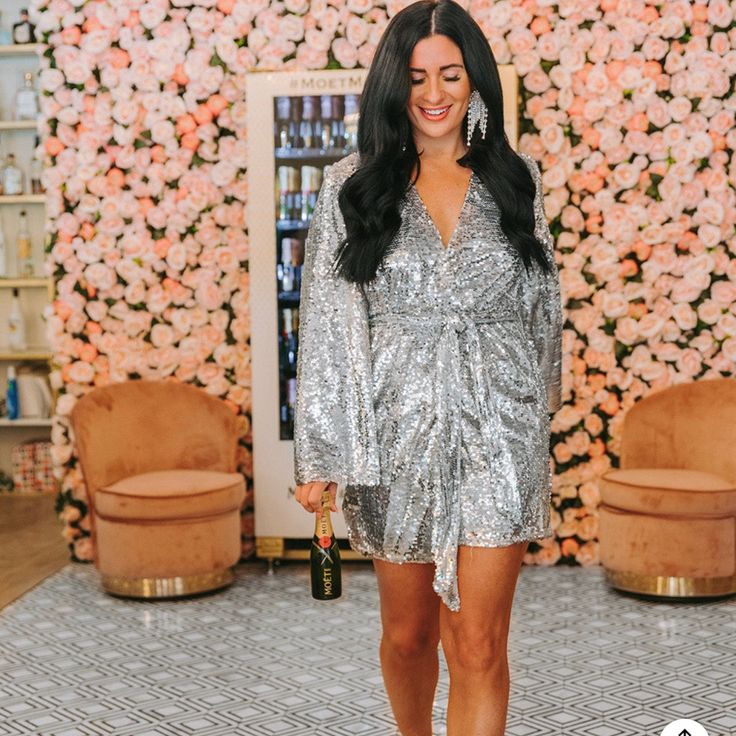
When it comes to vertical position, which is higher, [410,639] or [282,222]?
[282,222]

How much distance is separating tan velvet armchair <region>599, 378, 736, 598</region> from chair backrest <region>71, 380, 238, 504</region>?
168 centimetres

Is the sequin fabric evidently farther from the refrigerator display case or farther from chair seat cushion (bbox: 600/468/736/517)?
the refrigerator display case

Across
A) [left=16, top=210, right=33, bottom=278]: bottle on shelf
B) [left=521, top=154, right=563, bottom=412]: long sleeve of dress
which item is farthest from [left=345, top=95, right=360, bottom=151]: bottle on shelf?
[left=16, top=210, right=33, bottom=278]: bottle on shelf

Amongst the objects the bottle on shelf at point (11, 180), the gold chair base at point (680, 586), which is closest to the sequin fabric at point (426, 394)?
the gold chair base at point (680, 586)

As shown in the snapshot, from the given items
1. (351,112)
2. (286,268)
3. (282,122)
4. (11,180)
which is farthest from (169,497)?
(11,180)

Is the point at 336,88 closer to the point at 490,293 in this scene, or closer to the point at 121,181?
the point at 121,181

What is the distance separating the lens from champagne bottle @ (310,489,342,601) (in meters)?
2.19

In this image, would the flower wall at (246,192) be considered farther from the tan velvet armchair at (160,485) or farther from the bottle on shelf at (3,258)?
the bottle on shelf at (3,258)

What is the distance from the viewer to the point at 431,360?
220cm

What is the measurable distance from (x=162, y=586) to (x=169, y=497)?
0.39m

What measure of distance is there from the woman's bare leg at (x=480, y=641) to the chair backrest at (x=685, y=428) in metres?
2.55

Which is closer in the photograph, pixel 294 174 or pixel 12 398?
pixel 294 174

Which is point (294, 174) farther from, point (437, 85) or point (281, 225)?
point (437, 85)

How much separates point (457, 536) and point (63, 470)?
3458 millimetres
